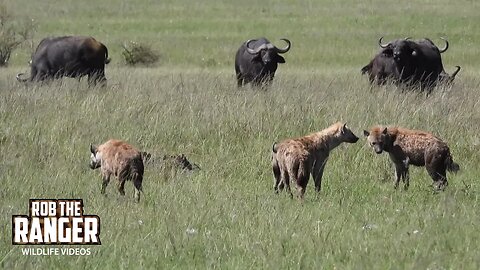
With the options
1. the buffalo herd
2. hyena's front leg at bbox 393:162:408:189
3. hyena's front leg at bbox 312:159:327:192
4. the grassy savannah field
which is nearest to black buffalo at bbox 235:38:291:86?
the buffalo herd

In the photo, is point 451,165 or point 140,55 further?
point 140,55

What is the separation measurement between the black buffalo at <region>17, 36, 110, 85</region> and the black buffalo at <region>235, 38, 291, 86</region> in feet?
9.55

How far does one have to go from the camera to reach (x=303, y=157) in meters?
7.82

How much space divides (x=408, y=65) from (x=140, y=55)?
17.8 m

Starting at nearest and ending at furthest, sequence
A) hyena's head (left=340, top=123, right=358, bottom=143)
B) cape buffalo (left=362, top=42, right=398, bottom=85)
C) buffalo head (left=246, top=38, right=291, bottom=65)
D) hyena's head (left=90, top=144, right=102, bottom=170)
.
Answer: hyena's head (left=90, top=144, right=102, bottom=170), hyena's head (left=340, top=123, right=358, bottom=143), cape buffalo (left=362, top=42, right=398, bottom=85), buffalo head (left=246, top=38, right=291, bottom=65)

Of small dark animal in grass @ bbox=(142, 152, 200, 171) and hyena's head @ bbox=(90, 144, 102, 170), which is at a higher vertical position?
hyena's head @ bbox=(90, 144, 102, 170)

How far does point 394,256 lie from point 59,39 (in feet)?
48.5

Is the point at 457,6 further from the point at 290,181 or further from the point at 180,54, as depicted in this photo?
the point at 290,181

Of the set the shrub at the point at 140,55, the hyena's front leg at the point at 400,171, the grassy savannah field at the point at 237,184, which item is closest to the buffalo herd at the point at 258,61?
the grassy savannah field at the point at 237,184

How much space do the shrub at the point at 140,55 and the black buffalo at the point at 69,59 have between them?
47.5ft

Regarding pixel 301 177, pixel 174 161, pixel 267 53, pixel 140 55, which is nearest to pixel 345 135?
pixel 301 177

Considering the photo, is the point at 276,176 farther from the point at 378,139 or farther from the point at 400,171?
the point at 400,171

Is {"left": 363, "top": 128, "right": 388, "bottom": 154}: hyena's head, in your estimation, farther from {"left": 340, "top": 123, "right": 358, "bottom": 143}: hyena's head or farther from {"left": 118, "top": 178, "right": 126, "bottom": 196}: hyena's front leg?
{"left": 118, "top": 178, "right": 126, "bottom": 196}: hyena's front leg

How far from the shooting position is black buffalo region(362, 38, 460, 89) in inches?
690
